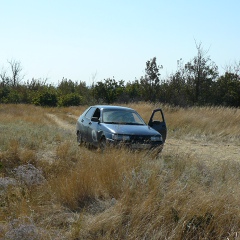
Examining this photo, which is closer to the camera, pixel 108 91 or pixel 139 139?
pixel 139 139

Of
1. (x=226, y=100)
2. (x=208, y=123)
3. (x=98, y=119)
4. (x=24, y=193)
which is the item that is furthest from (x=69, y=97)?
(x=24, y=193)

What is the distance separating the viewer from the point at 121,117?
36.0 ft

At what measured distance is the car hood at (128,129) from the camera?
31.0 feet

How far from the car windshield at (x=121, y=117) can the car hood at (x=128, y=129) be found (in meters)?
0.46

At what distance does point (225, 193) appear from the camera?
529 centimetres

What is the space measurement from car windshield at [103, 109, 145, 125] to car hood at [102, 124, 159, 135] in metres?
0.46

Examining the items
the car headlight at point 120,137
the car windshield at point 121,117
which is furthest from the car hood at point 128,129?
the car windshield at point 121,117

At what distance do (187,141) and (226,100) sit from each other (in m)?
18.5

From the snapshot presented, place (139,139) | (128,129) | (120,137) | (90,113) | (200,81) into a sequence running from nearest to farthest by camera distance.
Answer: (120,137) < (139,139) < (128,129) < (90,113) < (200,81)

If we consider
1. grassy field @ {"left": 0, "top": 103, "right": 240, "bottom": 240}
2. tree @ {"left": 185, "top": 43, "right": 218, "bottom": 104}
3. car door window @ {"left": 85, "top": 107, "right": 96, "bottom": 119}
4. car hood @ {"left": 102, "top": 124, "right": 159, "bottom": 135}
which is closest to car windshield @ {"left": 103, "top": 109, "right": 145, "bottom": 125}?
car hood @ {"left": 102, "top": 124, "right": 159, "bottom": 135}

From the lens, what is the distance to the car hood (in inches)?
372

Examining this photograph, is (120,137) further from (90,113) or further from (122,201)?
(122,201)

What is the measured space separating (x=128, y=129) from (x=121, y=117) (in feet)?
4.34

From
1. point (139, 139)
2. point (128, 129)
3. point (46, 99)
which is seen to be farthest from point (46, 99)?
point (139, 139)
